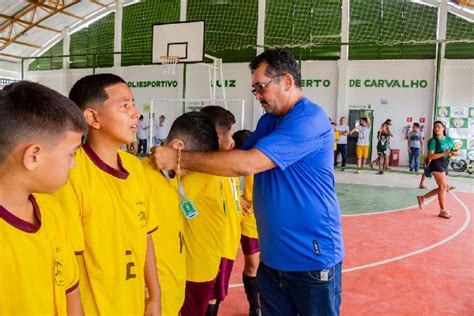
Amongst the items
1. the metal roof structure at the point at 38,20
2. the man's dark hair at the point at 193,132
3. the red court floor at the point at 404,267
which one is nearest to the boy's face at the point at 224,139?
the man's dark hair at the point at 193,132

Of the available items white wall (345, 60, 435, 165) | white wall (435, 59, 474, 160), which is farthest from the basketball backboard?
white wall (435, 59, 474, 160)

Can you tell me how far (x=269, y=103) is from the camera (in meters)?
2.28

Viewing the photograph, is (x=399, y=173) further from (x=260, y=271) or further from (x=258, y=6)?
(x=260, y=271)

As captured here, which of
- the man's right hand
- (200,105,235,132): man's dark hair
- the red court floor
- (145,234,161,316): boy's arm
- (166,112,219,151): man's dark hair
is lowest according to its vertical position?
the red court floor

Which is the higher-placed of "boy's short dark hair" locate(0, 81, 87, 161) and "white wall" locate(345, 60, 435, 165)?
"white wall" locate(345, 60, 435, 165)

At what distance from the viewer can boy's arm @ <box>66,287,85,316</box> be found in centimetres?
142

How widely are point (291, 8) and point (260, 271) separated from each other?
623 inches

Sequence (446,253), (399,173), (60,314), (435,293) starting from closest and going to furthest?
(60,314) < (435,293) < (446,253) < (399,173)

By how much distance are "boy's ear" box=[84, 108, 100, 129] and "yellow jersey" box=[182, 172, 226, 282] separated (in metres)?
0.71

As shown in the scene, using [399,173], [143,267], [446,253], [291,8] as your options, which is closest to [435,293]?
[446,253]

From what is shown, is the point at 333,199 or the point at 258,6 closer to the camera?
the point at 333,199

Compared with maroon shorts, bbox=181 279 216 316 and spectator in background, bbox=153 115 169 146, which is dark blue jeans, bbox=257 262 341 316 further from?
spectator in background, bbox=153 115 169 146

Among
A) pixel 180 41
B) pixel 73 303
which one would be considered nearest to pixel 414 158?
pixel 180 41

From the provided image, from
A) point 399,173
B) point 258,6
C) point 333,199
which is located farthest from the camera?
point 258,6
